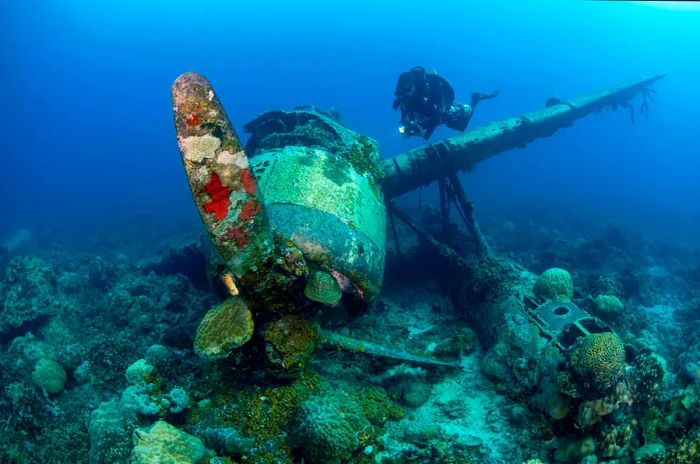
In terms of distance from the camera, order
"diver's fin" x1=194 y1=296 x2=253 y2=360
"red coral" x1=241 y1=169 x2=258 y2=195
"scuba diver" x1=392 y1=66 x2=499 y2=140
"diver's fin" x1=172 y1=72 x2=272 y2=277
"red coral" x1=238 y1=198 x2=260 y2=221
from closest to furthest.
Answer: "diver's fin" x1=172 y1=72 x2=272 y2=277, "red coral" x1=241 y1=169 x2=258 y2=195, "red coral" x1=238 y1=198 x2=260 y2=221, "diver's fin" x1=194 y1=296 x2=253 y2=360, "scuba diver" x1=392 y1=66 x2=499 y2=140

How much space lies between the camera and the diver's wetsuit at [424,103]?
11344 millimetres

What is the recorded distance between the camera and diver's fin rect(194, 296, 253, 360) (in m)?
3.97

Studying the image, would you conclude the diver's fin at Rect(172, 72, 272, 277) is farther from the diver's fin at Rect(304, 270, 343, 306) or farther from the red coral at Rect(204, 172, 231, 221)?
the diver's fin at Rect(304, 270, 343, 306)

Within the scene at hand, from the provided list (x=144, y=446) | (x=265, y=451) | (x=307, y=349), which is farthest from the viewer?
(x=307, y=349)

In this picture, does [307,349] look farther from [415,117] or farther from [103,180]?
[103,180]

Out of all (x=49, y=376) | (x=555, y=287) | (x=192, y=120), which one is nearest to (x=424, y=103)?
(x=555, y=287)

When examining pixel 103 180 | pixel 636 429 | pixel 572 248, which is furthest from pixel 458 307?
pixel 103 180

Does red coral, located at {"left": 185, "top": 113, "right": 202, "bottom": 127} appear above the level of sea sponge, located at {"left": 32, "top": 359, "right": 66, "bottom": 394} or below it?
above

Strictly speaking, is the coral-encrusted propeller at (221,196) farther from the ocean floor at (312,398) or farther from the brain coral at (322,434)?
the brain coral at (322,434)

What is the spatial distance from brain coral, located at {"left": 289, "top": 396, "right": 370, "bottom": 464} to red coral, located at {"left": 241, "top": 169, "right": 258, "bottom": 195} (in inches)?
89.0

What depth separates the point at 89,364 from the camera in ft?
20.7

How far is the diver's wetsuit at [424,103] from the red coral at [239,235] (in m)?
8.44

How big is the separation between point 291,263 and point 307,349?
107 cm

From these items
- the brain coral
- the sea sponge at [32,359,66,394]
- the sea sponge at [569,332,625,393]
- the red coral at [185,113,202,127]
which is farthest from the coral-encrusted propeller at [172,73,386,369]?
the sea sponge at [32,359,66,394]
